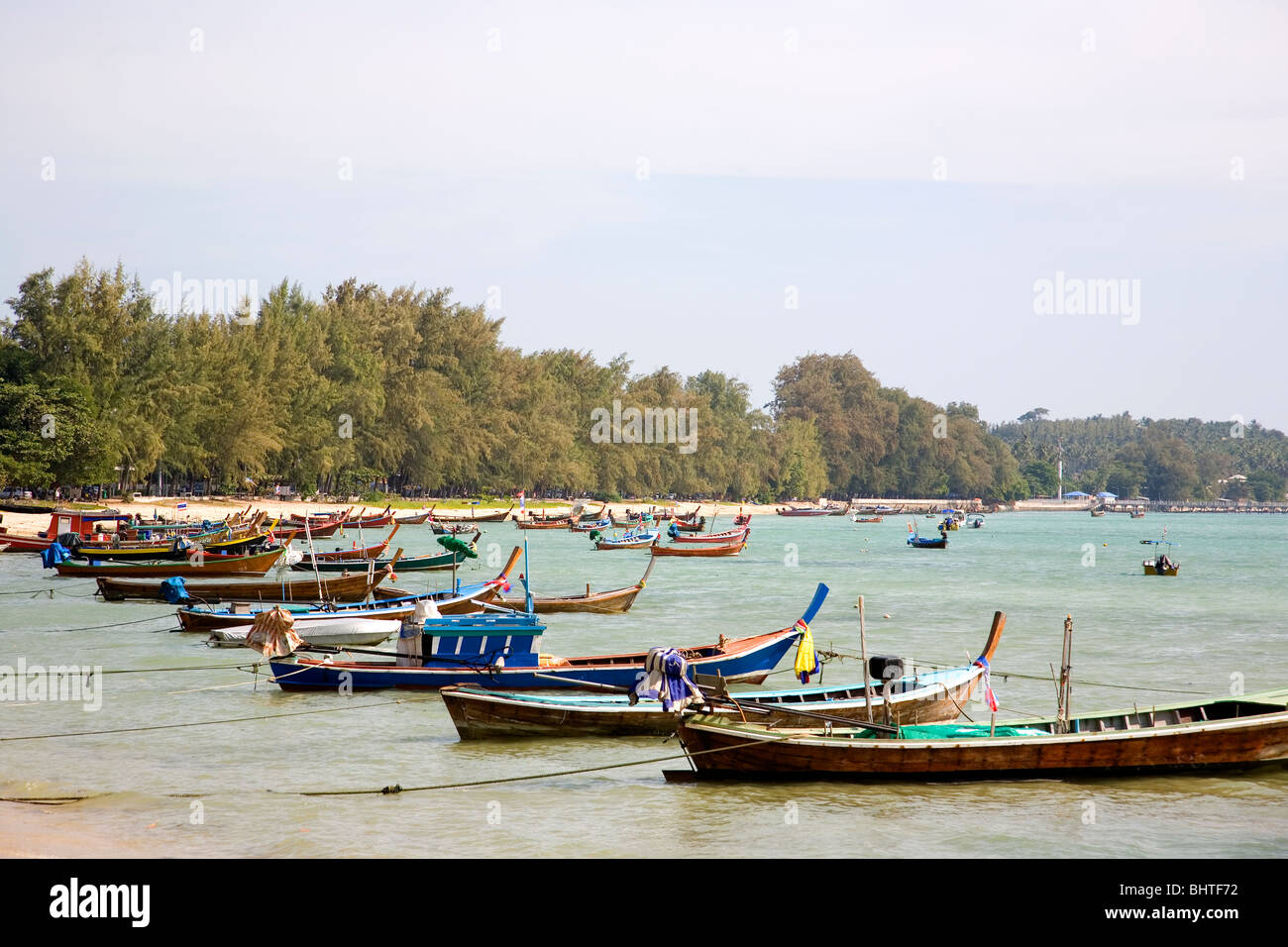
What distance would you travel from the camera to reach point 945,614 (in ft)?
135

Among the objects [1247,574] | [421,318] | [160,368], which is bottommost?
[1247,574]

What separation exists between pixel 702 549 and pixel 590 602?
38.2 metres

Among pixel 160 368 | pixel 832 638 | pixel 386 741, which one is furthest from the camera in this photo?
pixel 160 368

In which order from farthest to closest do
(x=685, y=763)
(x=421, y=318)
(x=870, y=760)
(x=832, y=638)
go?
(x=421, y=318)
(x=832, y=638)
(x=685, y=763)
(x=870, y=760)

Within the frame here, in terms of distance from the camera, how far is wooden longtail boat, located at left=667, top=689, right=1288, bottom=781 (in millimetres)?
14391

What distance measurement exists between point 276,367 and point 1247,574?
207 feet

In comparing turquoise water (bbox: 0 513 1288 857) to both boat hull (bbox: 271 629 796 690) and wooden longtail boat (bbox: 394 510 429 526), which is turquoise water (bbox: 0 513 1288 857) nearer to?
boat hull (bbox: 271 629 796 690)

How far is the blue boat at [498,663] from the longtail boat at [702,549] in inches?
1893

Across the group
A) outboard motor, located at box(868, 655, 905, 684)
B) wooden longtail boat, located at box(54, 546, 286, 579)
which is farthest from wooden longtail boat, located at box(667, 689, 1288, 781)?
wooden longtail boat, located at box(54, 546, 286, 579)

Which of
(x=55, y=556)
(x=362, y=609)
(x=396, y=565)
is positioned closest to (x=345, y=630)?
(x=362, y=609)

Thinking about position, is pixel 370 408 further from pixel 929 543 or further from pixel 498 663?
pixel 498 663

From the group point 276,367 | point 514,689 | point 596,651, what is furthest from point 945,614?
point 276,367
